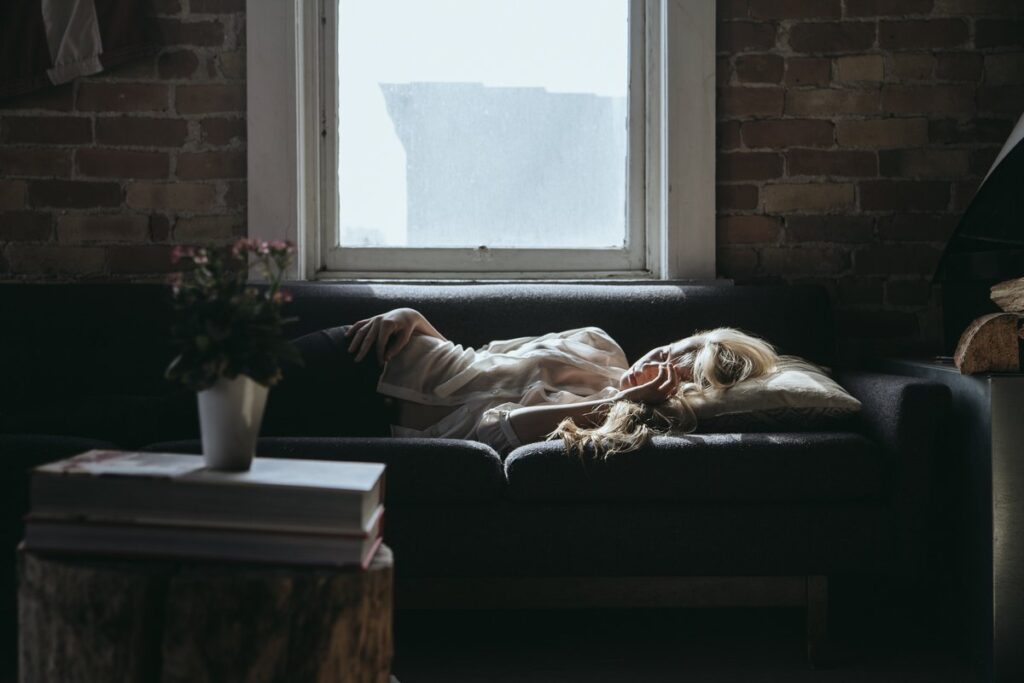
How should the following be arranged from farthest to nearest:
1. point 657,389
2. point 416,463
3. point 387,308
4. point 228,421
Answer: point 387,308
point 657,389
point 416,463
point 228,421

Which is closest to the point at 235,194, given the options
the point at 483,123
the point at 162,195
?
the point at 162,195

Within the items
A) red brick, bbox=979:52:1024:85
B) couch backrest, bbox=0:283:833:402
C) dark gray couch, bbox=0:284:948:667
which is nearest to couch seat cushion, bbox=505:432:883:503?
dark gray couch, bbox=0:284:948:667

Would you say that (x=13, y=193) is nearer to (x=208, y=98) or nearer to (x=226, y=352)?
(x=208, y=98)

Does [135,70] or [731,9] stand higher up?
[731,9]

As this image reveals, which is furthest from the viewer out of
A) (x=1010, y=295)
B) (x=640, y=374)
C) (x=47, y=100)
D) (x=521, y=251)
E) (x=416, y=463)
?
(x=521, y=251)

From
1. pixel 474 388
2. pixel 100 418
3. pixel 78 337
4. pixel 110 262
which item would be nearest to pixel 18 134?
pixel 110 262

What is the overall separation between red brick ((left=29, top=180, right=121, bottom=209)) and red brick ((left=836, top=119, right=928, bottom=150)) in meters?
2.46

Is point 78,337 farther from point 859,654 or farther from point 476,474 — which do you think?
point 859,654

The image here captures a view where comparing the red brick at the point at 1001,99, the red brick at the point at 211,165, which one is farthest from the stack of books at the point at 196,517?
the red brick at the point at 1001,99

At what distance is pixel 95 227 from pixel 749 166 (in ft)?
7.26

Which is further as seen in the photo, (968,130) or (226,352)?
(968,130)

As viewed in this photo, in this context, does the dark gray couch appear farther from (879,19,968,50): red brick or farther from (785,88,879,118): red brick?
(879,19,968,50): red brick

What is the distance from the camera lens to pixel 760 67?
2.92 metres

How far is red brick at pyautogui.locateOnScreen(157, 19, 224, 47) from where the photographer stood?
2.88 m
